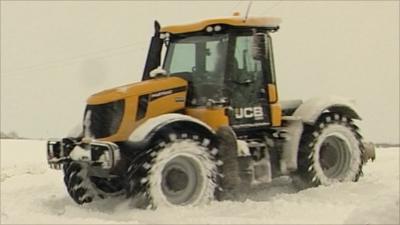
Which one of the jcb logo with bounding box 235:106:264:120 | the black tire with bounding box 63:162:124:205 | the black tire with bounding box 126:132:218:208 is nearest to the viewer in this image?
the black tire with bounding box 126:132:218:208

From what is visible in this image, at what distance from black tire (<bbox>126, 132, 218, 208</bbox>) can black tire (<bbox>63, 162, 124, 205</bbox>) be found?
2.96 feet

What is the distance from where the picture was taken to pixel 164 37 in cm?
1047

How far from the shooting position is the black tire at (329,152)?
406 inches

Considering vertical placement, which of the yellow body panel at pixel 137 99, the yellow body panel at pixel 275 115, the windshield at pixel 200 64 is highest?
the windshield at pixel 200 64

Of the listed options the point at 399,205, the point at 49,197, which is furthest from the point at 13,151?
the point at 399,205

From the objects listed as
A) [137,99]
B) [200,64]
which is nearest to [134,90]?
[137,99]

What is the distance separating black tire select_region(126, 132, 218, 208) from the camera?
8367 mm

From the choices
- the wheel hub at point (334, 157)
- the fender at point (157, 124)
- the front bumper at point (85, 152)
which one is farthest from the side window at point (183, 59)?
the wheel hub at point (334, 157)

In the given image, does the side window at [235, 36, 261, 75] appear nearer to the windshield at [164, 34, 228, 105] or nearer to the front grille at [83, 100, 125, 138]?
the windshield at [164, 34, 228, 105]

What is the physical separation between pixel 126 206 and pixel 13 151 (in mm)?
10024

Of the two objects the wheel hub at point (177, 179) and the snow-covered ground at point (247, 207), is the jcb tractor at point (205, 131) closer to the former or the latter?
the wheel hub at point (177, 179)

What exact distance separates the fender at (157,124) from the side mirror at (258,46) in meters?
1.32

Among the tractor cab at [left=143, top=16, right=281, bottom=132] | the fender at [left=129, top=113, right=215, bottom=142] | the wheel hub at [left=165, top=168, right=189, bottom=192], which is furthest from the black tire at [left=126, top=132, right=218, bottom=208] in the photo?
the tractor cab at [left=143, top=16, right=281, bottom=132]

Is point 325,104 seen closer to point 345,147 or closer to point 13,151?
point 345,147
